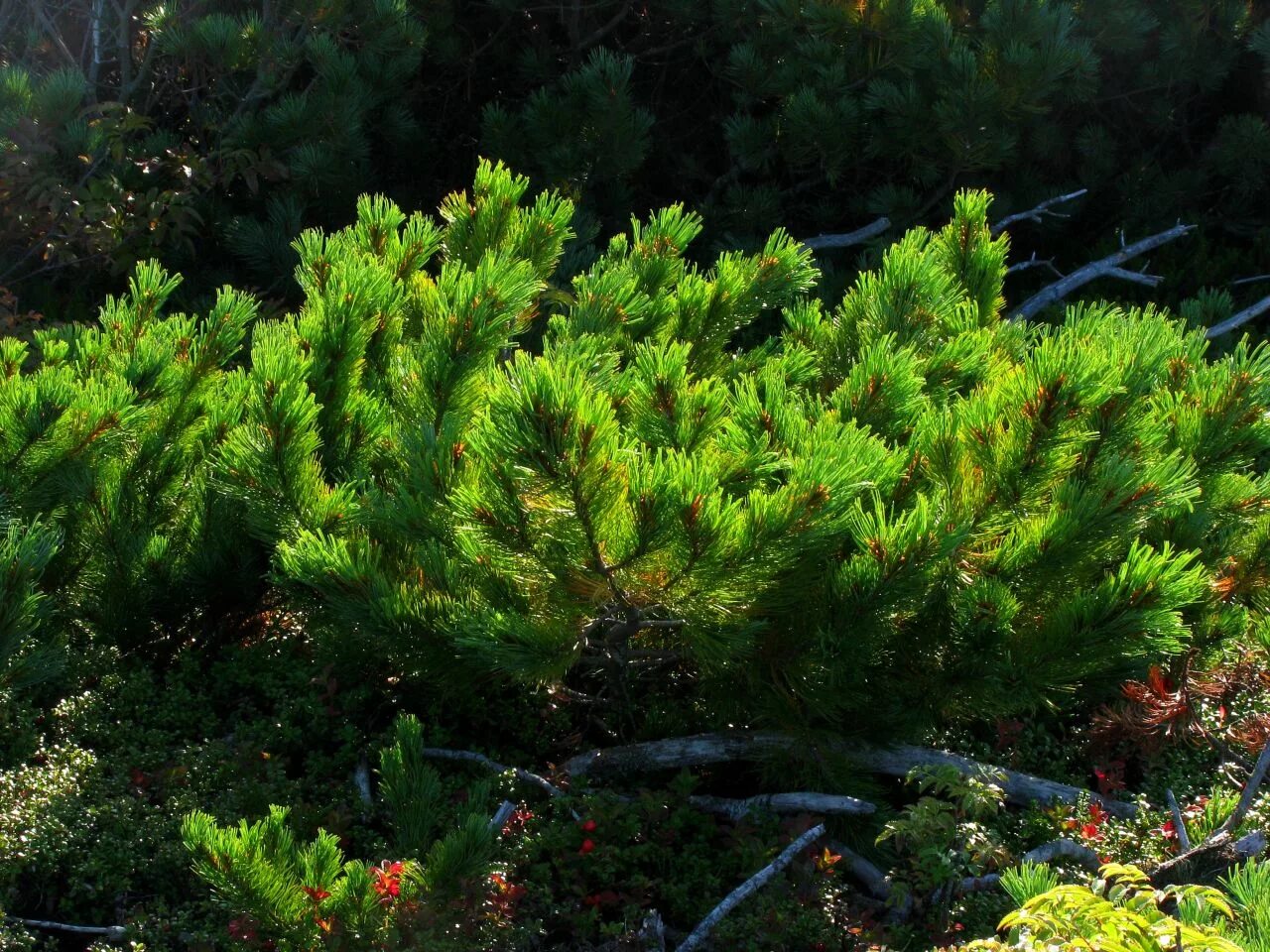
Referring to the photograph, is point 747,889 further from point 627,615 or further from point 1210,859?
point 1210,859

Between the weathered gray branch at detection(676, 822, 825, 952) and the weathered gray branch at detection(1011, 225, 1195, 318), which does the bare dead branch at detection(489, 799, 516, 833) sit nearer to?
the weathered gray branch at detection(676, 822, 825, 952)

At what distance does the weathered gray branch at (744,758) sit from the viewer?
290 centimetres

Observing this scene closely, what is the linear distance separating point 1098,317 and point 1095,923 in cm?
159

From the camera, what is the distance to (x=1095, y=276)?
18.6 ft

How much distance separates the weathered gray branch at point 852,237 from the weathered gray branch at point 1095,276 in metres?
0.79

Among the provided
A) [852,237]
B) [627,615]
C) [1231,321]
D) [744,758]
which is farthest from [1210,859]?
[852,237]

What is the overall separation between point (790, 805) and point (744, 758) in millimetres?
160

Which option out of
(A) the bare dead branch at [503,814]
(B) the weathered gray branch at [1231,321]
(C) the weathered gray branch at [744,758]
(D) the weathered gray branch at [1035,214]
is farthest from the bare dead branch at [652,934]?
(D) the weathered gray branch at [1035,214]

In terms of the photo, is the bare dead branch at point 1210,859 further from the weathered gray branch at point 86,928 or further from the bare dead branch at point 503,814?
the weathered gray branch at point 86,928

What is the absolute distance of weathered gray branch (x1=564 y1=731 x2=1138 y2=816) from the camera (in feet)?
9.50

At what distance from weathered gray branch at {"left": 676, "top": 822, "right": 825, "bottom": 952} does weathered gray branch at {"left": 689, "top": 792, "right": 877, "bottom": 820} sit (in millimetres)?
118

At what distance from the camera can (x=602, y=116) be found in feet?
19.4

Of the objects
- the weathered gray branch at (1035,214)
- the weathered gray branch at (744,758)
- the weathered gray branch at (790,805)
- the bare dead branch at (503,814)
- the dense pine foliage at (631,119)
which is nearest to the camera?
the bare dead branch at (503,814)

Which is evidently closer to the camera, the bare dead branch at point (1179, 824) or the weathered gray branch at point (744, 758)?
the bare dead branch at point (1179, 824)
